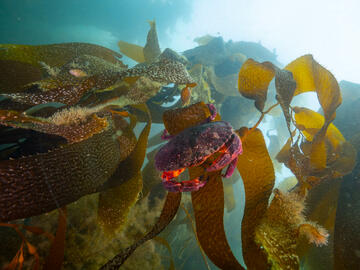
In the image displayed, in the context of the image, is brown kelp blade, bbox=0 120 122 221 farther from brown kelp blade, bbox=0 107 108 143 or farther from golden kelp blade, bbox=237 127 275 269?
golden kelp blade, bbox=237 127 275 269

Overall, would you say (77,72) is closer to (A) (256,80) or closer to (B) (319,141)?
(A) (256,80)

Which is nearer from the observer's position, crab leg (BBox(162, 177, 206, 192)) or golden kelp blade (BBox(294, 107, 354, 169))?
crab leg (BBox(162, 177, 206, 192))

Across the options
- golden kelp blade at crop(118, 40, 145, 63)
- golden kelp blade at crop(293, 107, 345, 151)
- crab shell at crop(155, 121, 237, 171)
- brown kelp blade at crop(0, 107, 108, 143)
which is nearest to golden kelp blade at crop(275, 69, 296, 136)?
golden kelp blade at crop(293, 107, 345, 151)

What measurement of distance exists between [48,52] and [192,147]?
175 centimetres

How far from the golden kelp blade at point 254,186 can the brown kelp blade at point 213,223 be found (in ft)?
0.39

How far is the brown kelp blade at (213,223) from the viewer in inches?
39.1

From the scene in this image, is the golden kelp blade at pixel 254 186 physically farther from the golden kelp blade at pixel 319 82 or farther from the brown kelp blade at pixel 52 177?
the brown kelp blade at pixel 52 177

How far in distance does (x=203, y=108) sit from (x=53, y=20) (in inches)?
1180

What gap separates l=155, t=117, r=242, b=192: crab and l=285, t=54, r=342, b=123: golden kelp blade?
1.00 meters

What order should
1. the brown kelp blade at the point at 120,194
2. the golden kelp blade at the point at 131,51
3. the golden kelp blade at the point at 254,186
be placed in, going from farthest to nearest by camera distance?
1. the golden kelp blade at the point at 131,51
2. the brown kelp blade at the point at 120,194
3. the golden kelp blade at the point at 254,186

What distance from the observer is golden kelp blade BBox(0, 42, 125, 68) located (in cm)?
138

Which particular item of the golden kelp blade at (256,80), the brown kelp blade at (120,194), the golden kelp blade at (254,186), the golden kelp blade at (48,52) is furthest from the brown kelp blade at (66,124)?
the golden kelp blade at (256,80)

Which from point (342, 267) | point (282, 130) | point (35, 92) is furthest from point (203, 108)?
point (282, 130)

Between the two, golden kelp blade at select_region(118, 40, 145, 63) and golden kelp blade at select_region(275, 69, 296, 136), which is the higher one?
golden kelp blade at select_region(118, 40, 145, 63)
